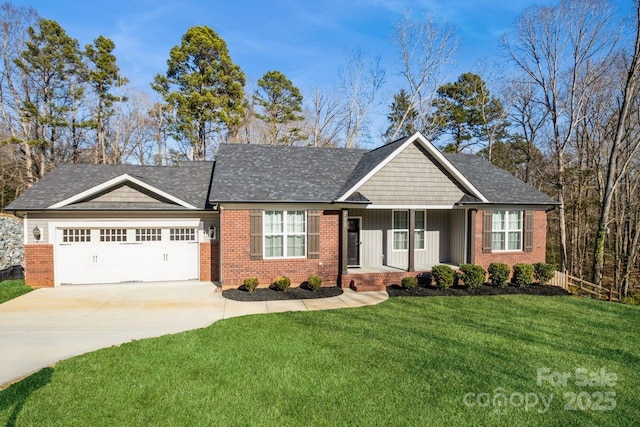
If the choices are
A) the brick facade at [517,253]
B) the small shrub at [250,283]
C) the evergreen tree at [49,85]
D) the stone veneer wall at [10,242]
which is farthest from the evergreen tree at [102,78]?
the brick facade at [517,253]

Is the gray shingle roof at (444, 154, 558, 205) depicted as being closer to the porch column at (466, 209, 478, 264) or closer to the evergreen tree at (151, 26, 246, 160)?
the porch column at (466, 209, 478, 264)

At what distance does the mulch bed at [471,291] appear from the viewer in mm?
11344

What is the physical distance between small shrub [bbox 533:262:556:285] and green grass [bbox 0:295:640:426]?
432 cm

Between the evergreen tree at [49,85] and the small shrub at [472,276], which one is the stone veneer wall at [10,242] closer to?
the evergreen tree at [49,85]

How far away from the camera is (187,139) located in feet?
86.8

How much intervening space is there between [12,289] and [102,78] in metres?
19.4

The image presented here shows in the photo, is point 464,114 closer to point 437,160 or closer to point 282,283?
point 437,160

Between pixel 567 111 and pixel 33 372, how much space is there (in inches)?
966

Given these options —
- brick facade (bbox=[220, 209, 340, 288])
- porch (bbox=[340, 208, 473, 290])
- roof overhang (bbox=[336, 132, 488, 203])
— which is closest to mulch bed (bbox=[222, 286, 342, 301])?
brick facade (bbox=[220, 209, 340, 288])

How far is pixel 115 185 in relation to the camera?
12.1 m

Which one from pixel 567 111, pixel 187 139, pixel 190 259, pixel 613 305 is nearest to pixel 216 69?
pixel 187 139

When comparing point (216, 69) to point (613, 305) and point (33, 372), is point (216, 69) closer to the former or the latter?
point (33, 372)

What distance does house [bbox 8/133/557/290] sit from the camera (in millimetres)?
11734

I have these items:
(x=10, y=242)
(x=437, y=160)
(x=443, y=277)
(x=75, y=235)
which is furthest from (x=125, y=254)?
(x=437, y=160)
